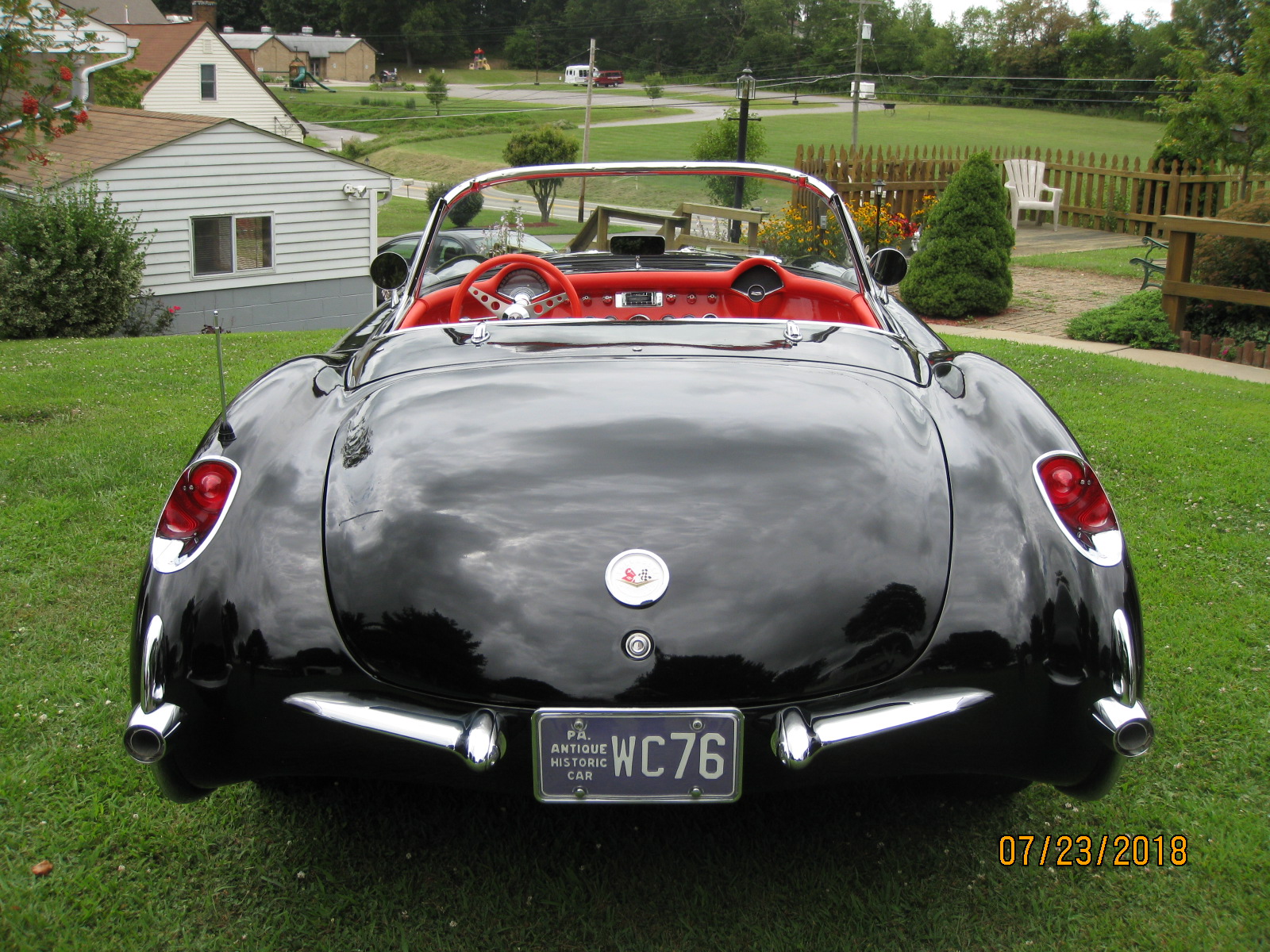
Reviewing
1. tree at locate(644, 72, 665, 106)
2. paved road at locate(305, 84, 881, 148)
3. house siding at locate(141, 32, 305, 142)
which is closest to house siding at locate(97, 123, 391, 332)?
house siding at locate(141, 32, 305, 142)

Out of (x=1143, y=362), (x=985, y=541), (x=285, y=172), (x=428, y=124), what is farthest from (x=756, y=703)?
(x=428, y=124)

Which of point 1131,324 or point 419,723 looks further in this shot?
point 1131,324

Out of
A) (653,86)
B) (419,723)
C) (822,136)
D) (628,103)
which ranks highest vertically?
(653,86)

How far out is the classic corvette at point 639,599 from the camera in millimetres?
1849

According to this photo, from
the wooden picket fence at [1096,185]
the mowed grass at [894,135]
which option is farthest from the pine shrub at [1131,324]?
the mowed grass at [894,135]

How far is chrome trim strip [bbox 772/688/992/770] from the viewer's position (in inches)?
72.1

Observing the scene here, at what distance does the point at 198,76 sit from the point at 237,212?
987 inches

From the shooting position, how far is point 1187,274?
9.44m

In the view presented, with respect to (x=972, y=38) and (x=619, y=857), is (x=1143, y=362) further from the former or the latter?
(x=972, y=38)

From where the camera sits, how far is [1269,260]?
9320 mm

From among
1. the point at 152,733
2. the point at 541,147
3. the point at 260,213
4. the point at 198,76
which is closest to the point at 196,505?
the point at 152,733

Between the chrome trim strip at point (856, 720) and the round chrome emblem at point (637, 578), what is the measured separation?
0.30 metres

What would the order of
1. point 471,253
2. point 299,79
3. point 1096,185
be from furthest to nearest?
point 299,79 → point 1096,185 → point 471,253
